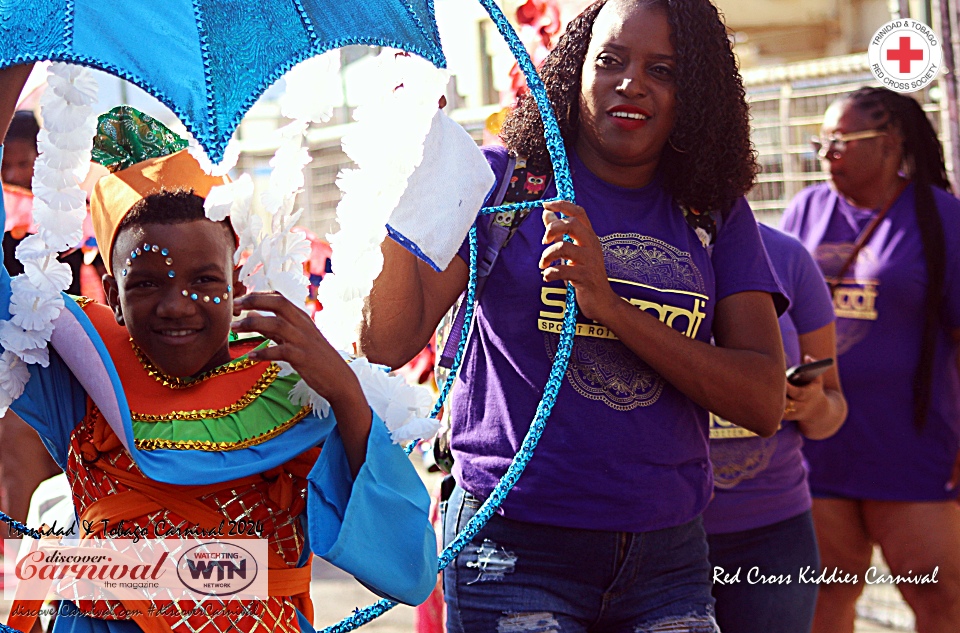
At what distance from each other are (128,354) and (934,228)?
328 cm

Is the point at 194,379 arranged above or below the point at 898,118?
below

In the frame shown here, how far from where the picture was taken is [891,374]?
449cm

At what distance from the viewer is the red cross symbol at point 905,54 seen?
18.2 feet

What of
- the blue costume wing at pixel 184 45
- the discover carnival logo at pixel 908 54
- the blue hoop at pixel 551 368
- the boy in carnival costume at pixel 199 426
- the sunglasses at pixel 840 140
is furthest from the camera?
the discover carnival logo at pixel 908 54

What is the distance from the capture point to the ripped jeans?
249 centimetres

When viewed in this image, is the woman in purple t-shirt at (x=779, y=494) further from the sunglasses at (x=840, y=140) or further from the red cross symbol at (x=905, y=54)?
the red cross symbol at (x=905, y=54)

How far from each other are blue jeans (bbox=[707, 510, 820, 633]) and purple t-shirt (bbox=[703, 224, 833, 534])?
0.04 meters

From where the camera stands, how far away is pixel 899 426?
453 centimetres

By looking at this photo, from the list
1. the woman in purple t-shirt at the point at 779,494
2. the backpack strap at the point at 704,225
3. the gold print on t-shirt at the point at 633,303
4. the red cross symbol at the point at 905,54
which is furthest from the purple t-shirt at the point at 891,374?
the gold print on t-shirt at the point at 633,303

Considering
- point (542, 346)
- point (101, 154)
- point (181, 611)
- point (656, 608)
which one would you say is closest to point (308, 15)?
point (101, 154)

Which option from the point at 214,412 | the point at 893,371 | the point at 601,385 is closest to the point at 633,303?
the point at 601,385

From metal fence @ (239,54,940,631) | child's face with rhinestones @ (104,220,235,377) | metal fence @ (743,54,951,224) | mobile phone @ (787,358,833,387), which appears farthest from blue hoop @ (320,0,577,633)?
metal fence @ (743,54,951,224)

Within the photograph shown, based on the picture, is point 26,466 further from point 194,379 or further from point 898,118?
point 898,118

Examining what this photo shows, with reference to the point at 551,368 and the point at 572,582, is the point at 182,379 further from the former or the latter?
the point at 572,582
